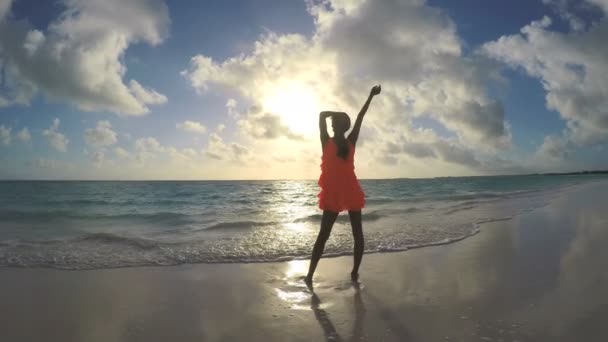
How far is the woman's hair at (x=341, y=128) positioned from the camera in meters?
4.33

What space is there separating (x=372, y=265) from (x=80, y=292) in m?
3.96

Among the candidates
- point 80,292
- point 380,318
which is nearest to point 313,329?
point 380,318

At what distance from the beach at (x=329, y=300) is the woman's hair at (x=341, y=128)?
1.65 m

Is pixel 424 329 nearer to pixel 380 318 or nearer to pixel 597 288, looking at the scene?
pixel 380 318

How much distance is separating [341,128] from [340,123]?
63mm

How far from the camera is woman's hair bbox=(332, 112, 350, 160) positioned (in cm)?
433

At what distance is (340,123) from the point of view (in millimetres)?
4359

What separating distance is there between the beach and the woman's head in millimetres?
1925

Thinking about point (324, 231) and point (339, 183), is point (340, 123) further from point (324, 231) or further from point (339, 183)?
point (324, 231)

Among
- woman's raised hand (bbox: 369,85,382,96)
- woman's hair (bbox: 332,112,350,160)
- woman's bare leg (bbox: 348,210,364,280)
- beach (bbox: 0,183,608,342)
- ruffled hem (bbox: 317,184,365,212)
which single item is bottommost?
beach (bbox: 0,183,608,342)

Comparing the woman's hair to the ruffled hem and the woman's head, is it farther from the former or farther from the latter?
the ruffled hem

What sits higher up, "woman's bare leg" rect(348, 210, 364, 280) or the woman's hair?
the woman's hair

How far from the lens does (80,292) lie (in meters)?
4.27

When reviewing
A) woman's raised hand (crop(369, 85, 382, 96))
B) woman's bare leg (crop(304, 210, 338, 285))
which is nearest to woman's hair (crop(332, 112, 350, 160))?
woman's raised hand (crop(369, 85, 382, 96))
